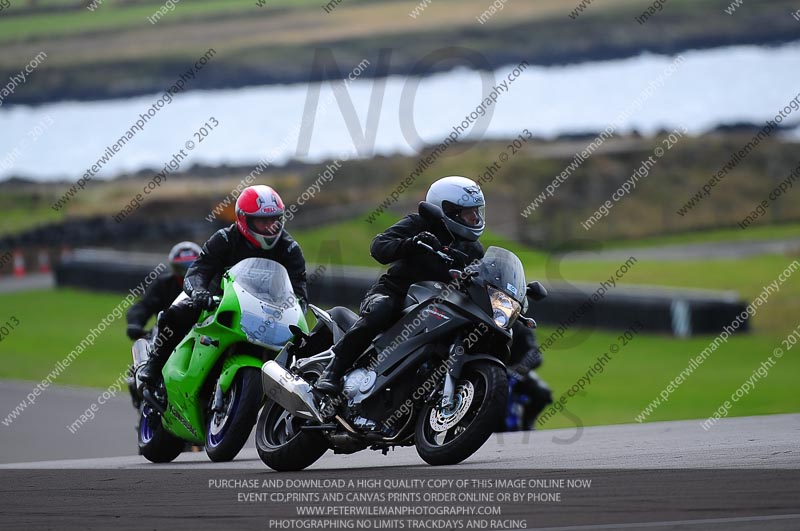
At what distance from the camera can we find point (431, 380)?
8.78 metres

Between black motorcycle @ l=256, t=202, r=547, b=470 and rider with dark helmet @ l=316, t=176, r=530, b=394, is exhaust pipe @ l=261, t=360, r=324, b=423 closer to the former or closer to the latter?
black motorcycle @ l=256, t=202, r=547, b=470

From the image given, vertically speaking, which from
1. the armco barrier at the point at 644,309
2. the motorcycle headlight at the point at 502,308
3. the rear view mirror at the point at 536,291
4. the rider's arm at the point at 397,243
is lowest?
the armco barrier at the point at 644,309

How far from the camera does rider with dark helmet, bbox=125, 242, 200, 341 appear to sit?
13.7 meters

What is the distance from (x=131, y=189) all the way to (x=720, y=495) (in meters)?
41.8

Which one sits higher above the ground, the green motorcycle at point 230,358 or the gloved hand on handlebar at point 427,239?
the gloved hand on handlebar at point 427,239

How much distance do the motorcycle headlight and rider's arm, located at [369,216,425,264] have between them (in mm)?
556

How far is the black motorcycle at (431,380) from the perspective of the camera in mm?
8469

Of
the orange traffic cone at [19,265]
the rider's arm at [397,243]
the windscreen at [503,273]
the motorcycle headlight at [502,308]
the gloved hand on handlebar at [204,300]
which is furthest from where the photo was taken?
the orange traffic cone at [19,265]

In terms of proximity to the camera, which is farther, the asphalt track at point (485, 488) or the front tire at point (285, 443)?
the front tire at point (285, 443)

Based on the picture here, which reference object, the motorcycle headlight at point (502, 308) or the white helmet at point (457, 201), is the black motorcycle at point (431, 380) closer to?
the motorcycle headlight at point (502, 308)

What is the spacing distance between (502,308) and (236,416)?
105 inches

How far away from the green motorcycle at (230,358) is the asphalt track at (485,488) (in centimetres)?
30

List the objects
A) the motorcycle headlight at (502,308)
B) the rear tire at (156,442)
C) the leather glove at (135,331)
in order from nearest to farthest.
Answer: the motorcycle headlight at (502,308) < the rear tire at (156,442) < the leather glove at (135,331)

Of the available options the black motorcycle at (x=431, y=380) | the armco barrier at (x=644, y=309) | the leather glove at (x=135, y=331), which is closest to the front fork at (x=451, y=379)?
the black motorcycle at (x=431, y=380)
